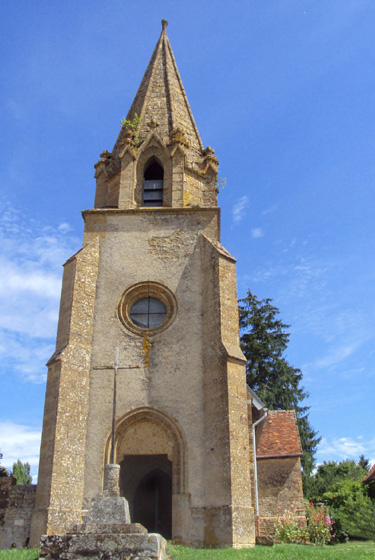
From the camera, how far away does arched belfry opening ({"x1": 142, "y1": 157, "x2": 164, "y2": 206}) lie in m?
17.8

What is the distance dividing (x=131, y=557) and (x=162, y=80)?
18.4 metres

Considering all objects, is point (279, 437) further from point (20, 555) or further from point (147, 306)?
point (20, 555)

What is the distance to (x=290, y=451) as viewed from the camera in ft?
54.5

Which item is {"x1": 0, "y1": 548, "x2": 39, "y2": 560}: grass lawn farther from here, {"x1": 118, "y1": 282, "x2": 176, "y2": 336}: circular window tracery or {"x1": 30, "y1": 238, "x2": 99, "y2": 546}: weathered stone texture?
{"x1": 118, "y1": 282, "x2": 176, "y2": 336}: circular window tracery

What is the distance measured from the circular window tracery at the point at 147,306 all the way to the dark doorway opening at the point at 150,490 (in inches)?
149

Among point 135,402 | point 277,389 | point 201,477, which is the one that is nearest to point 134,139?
point 135,402

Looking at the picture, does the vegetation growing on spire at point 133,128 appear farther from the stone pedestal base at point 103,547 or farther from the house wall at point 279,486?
the stone pedestal base at point 103,547

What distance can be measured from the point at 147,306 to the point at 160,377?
2.43m

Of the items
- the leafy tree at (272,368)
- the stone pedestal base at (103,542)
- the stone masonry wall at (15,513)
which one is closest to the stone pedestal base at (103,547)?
the stone pedestal base at (103,542)

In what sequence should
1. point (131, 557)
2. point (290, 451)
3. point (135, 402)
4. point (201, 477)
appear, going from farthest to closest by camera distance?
point (290, 451) → point (135, 402) → point (201, 477) → point (131, 557)

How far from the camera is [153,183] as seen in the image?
1817cm

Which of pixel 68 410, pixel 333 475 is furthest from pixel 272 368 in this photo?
pixel 68 410

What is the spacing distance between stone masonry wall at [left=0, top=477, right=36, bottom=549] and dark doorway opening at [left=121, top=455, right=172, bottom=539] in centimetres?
269

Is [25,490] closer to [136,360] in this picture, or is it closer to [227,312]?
[136,360]
